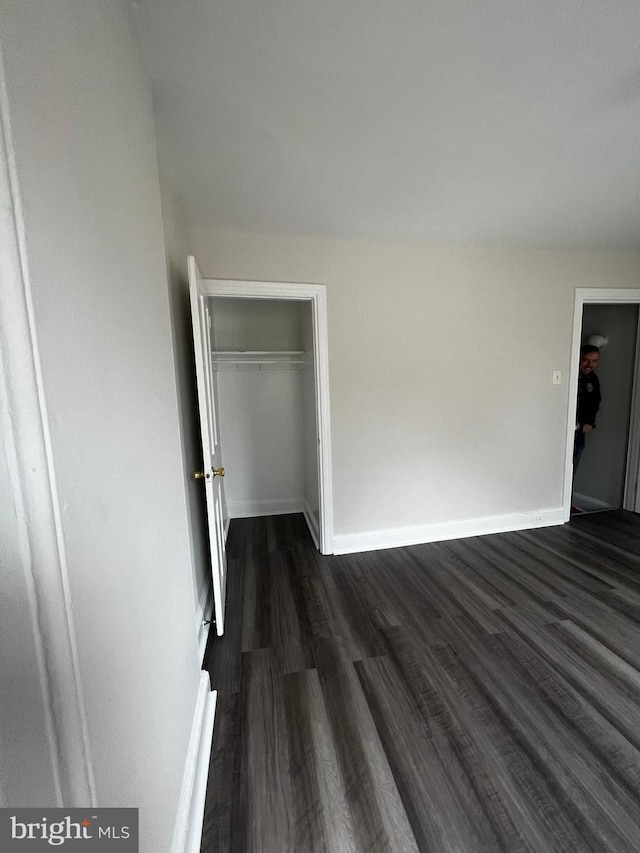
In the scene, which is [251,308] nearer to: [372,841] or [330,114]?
A: [330,114]

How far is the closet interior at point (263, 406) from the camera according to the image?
326 centimetres

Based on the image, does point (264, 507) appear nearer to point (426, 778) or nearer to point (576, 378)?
point (426, 778)

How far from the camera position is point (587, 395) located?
3508 mm

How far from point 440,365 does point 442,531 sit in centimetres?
139

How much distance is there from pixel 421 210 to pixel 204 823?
2951 mm

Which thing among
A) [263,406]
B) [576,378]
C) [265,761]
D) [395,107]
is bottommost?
[265,761]

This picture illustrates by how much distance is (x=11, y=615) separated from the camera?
0.38 m

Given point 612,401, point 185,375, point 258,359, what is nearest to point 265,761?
point 185,375

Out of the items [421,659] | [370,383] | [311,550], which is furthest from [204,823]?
[370,383]

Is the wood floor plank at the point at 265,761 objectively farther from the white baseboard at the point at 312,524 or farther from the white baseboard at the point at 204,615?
the white baseboard at the point at 312,524

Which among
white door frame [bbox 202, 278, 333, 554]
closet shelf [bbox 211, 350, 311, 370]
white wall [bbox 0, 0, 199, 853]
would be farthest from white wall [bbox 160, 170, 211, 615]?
closet shelf [bbox 211, 350, 311, 370]

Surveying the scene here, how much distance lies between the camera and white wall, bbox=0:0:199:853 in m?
0.47

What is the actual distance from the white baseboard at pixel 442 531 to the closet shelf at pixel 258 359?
5.28 feet

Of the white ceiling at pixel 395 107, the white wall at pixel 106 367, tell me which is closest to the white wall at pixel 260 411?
the white ceiling at pixel 395 107
